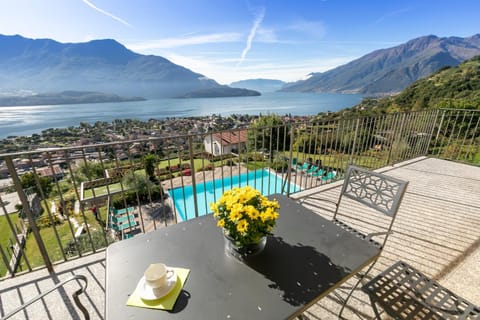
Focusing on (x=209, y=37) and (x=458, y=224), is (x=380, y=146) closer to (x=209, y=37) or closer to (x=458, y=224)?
(x=458, y=224)

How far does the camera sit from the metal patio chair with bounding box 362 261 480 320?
3.62ft

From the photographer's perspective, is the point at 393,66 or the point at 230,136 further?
the point at 393,66

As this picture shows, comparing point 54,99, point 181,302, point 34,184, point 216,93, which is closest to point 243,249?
point 181,302

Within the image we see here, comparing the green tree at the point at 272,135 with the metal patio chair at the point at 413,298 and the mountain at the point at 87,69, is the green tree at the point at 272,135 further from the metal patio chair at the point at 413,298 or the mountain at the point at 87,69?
the mountain at the point at 87,69

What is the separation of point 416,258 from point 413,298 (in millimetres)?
1164

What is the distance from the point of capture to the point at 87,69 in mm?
96312

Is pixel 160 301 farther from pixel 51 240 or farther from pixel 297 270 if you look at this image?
pixel 51 240

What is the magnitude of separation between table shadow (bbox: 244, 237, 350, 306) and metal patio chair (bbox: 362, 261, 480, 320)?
472mm

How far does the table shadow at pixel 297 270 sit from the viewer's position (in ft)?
2.86

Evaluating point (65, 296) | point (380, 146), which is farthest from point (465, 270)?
point (65, 296)

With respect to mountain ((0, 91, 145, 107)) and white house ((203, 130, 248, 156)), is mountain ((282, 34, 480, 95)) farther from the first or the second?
→ white house ((203, 130, 248, 156))

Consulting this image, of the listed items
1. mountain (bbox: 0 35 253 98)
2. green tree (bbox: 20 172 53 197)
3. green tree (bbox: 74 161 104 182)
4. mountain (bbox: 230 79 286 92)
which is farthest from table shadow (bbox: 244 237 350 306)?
mountain (bbox: 230 79 286 92)

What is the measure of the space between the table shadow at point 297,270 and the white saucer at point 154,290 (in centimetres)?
37

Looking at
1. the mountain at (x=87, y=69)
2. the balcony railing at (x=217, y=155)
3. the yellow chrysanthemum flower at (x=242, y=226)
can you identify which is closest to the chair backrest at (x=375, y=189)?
the balcony railing at (x=217, y=155)
